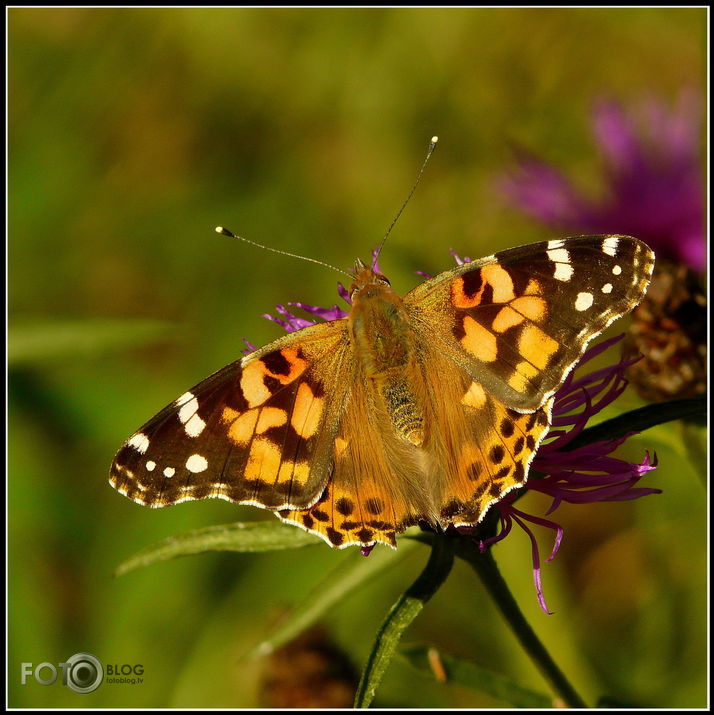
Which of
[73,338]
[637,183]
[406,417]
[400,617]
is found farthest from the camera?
[637,183]

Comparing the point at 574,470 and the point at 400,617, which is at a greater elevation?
the point at 574,470

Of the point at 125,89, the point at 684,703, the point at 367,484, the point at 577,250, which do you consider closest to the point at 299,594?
the point at 684,703

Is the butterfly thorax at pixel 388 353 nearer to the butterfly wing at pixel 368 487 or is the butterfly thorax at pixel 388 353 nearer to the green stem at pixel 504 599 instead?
the butterfly wing at pixel 368 487

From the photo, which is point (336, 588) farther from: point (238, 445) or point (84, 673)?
point (84, 673)

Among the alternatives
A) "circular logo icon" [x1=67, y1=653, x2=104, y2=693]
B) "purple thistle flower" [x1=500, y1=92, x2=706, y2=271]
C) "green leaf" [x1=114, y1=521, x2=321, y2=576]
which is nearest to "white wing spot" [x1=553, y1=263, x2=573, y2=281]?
"green leaf" [x1=114, y1=521, x2=321, y2=576]

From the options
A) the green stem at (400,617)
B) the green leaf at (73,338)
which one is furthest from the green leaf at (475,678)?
the green leaf at (73,338)

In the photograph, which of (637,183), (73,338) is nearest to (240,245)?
(73,338)
